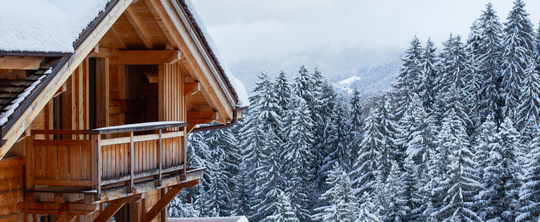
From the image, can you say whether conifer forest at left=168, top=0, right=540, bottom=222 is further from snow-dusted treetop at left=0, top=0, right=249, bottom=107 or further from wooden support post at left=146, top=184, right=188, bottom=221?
snow-dusted treetop at left=0, top=0, right=249, bottom=107

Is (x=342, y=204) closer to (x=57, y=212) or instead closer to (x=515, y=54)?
(x=515, y=54)

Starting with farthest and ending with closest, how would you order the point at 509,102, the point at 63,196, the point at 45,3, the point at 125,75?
the point at 509,102 < the point at 125,75 < the point at 63,196 < the point at 45,3

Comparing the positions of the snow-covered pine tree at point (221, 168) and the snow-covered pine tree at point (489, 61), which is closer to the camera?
the snow-covered pine tree at point (221, 168)

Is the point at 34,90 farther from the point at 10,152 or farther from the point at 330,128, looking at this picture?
the point at 330,128

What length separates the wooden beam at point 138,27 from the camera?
27.7 feet

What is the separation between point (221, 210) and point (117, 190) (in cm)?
4757

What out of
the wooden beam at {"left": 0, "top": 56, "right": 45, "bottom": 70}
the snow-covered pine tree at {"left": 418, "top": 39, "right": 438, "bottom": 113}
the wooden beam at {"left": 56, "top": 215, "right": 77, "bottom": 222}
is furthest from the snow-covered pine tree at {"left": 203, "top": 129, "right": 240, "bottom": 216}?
the wooden beam at {"left": 0, "top": 56, "right": 45, "bottom": 70}

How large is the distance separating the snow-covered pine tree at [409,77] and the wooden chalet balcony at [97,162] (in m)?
60.7

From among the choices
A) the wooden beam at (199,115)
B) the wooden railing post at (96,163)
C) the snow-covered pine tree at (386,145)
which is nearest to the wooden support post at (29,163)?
the wooden railing post at (96,163)

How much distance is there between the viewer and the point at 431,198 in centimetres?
4416

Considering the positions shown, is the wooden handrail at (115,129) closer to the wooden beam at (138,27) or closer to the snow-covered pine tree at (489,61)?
the wooden beam at (138,27)

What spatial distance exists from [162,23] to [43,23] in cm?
302

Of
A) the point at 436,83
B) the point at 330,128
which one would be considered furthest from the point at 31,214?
the point at 436,83

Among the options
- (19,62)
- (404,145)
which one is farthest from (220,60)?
(404,145)
